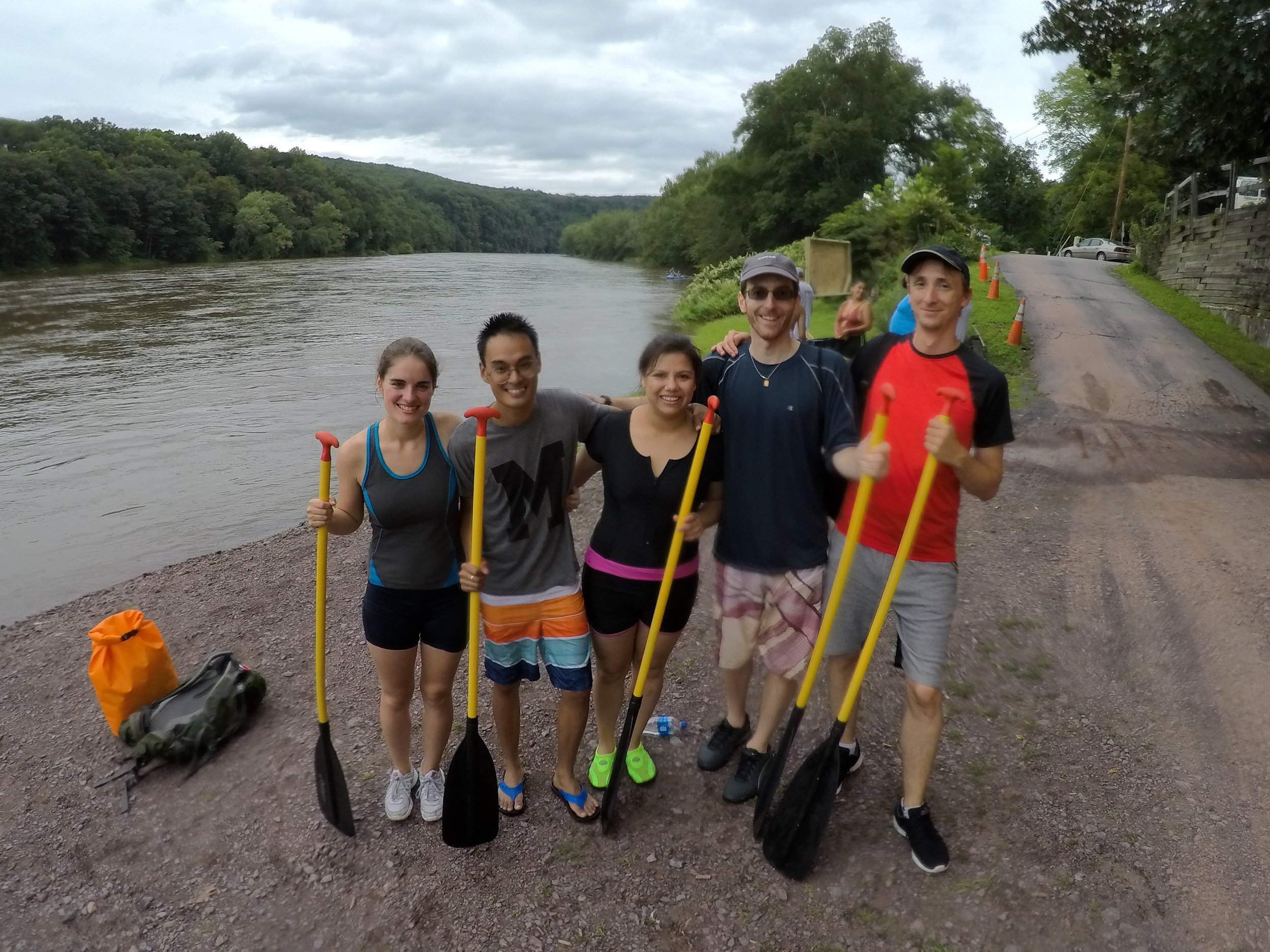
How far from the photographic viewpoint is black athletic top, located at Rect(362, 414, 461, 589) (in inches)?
121

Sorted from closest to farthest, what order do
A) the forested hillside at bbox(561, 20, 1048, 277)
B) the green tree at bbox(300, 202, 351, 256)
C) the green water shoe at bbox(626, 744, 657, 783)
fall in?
1. the green water shoe at bbox(626, 744, 657, 783)
2. the forested hillside at bbox(561, 20, 1048, 277)
3. the green tree at bbox(300, 202, 351, 256)

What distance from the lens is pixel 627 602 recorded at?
124 inches

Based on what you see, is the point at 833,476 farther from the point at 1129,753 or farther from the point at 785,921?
the point at 1129,753

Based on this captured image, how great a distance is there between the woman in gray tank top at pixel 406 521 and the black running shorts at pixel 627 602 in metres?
0.55

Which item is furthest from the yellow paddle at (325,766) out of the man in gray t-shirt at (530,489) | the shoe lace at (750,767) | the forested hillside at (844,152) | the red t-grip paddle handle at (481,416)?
the forested hillside at (844,152)

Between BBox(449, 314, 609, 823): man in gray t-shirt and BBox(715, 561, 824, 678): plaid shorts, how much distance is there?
58 cm

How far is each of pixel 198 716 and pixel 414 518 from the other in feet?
7.66

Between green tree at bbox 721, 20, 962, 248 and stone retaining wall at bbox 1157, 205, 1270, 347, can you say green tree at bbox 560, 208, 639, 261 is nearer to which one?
green tree at bbox 721, 20, 962, 248

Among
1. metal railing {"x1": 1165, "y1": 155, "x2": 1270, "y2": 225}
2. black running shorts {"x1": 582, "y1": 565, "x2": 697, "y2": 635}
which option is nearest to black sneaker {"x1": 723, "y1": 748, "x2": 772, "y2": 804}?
black running shorts {"x1": 582, "y1": 565, "x2": 697, "y2": 635}

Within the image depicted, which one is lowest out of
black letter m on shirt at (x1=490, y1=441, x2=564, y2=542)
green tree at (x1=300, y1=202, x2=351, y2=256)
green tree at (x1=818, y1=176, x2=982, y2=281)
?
black letter m on shirt at (x1=490, y1=441, x2=564, y2=542)

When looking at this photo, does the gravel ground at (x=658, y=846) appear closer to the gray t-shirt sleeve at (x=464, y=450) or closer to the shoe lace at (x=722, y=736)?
the shoe lace at (x=722, y=736)

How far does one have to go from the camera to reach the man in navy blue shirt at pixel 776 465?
9.56 feet

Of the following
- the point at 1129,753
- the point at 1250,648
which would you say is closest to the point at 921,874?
the point at 1129,753

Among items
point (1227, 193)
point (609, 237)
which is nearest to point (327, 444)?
point (1227, 193)
